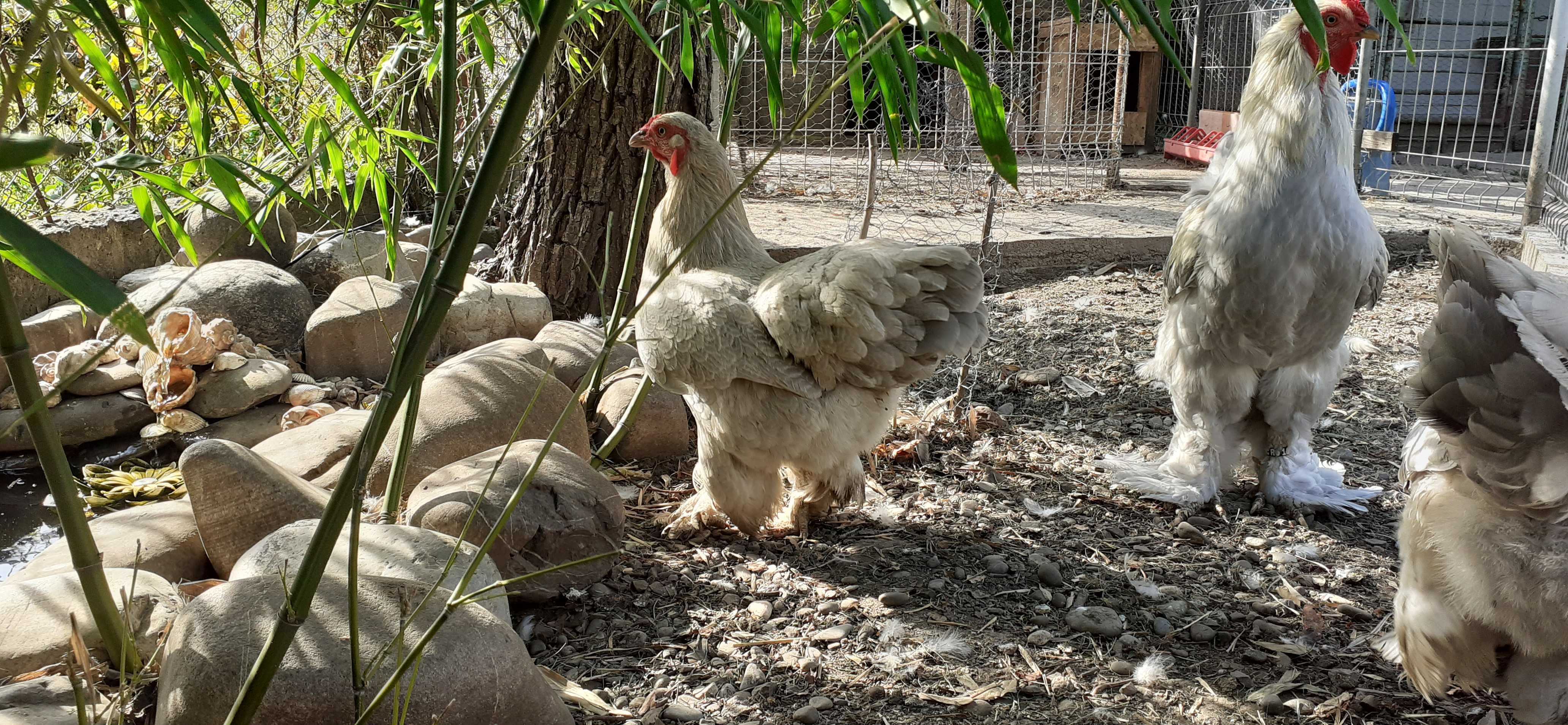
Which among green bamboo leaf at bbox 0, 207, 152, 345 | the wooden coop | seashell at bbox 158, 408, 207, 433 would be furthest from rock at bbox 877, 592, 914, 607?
the wooden coop

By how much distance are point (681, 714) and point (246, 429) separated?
10.2 feet

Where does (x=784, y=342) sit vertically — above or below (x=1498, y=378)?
below

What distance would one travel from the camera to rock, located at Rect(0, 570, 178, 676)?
7.20 ft

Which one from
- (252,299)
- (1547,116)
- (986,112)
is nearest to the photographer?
(986,112)

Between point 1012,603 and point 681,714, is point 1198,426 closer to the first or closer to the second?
point 1012,603

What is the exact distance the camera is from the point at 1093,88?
11023 millimetres

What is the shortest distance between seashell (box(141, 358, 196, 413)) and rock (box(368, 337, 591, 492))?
1514mm

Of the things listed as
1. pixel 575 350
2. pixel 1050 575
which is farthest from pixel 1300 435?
pixel 575 350

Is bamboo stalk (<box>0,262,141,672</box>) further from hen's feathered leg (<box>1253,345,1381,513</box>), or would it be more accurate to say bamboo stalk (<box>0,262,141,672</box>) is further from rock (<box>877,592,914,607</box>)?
hen's feathered leg (<box>1253,345,1381,513</box>)

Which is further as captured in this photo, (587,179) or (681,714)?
(587,179)

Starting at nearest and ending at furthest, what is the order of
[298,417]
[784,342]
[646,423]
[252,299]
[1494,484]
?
1. [1494,484]
2. [784,342]
3. [646,423]
4. [298,417]
5. [252,299]

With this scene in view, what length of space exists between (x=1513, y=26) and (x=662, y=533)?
Answer: 11.8 m

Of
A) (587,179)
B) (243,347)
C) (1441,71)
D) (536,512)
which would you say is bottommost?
(536,512)

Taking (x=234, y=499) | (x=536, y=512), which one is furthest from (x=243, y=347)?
(x=536, y=512)
